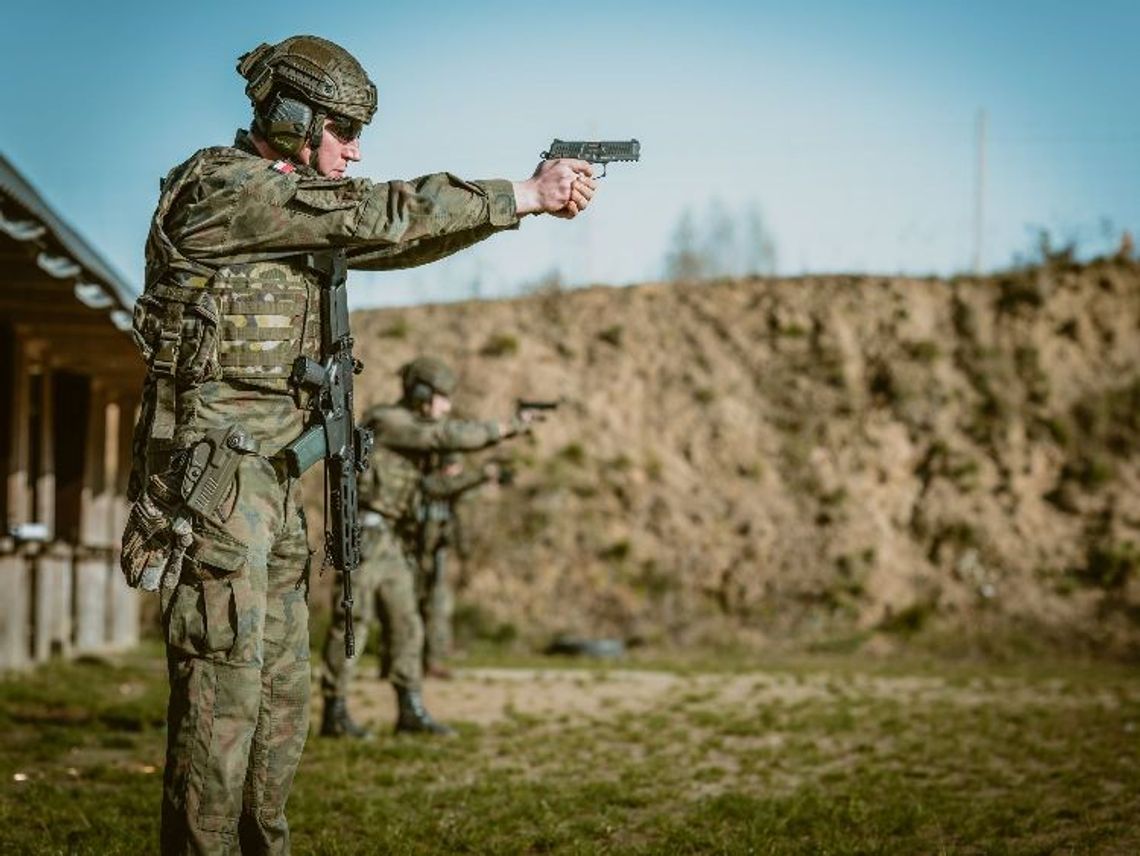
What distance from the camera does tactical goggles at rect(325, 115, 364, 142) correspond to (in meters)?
4.92

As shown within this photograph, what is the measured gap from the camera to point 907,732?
1121 cm

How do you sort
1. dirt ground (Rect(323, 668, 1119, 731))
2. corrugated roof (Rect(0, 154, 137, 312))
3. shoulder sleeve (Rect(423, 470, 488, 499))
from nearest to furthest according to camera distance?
1. corrugated roof (Rect(0, 154, 137, 312))
2. dirt ground (Rect(323, 668, 1119, 731))
3. shoulder sleeve (Rect(423, 470, 488, 499))

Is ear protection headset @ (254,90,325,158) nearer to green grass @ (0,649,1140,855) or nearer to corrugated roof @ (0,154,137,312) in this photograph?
green grass @ (0,649,1140,855)

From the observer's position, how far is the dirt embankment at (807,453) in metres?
24.8

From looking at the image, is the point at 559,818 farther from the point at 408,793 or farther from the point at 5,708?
the point at 5,708

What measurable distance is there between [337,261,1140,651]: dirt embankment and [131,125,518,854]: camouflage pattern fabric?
19.0 meters

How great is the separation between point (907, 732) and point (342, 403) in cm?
752

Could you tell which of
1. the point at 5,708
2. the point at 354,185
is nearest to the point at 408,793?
the point at 354,185

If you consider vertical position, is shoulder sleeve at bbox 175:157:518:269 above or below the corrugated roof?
below

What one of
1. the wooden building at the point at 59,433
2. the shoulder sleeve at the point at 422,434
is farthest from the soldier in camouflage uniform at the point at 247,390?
the shoulder sleeve at the point at 422,434

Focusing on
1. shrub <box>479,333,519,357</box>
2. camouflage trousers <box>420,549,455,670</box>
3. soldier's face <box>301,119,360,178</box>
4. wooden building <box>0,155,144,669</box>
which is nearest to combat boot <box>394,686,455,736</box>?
wooden building <box>0,155,144,669</box>

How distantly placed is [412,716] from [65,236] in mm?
4501

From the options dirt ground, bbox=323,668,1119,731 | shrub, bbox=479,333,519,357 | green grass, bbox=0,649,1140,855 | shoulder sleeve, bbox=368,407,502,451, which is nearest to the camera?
green grass, bbox=0,649,1140,855

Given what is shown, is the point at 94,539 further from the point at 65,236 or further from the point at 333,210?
the point at 333,210
